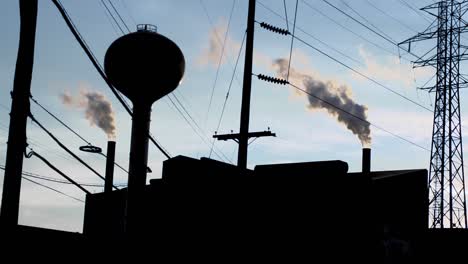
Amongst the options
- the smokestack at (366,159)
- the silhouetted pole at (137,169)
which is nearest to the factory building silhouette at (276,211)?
the silhouetted pole at (137,169)

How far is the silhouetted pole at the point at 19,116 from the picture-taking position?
47.0ft

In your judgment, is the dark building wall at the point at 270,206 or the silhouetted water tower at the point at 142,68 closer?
the silhouetted water tower at the point at 142,68

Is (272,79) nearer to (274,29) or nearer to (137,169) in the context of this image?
(274,29)

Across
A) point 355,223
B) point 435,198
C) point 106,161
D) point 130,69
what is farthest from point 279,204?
point 435,198

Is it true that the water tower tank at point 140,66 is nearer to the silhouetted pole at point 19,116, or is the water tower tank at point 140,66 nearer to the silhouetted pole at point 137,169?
the silhouetted pole at point 137,169

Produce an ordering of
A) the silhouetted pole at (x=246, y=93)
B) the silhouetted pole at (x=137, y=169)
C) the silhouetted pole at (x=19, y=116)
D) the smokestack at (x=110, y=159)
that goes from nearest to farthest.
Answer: the silhouetted pole at (x=19, y=116) → the silhouetted pole at (x=137, y=169) → the silhouetted pole at (x=246, y=93) → the smokestack at (x=110, y=159)

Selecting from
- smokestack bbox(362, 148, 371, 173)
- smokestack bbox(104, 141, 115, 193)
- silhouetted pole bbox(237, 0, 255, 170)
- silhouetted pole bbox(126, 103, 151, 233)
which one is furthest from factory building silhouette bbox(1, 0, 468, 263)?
smokestack bbox(104, 141, 115, 193)

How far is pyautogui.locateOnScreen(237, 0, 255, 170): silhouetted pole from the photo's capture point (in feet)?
87.5

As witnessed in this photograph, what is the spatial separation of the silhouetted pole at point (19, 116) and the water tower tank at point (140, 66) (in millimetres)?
3042

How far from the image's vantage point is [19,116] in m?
14.7

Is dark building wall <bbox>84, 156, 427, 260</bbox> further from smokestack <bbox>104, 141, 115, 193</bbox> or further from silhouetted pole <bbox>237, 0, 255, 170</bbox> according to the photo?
smokestack <bbox>104, 141, 115, 193</bbox>

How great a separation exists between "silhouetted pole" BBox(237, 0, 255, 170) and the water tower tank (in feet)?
27.0

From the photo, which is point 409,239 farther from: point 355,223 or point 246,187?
point 246,187

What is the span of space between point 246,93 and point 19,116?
14.1 meters
